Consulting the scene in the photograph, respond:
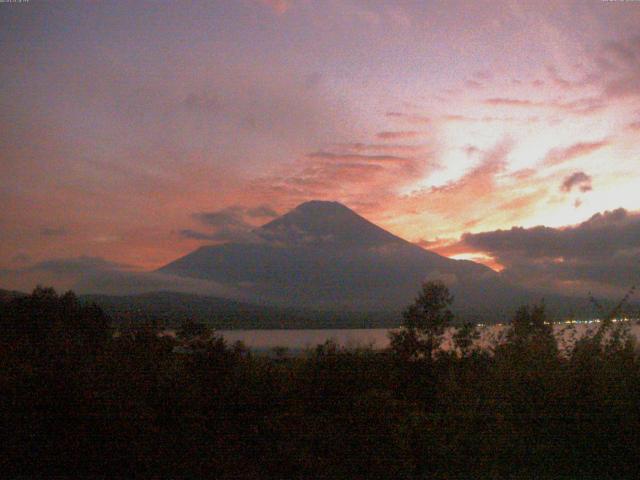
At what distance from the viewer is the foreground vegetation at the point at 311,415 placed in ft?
18.7

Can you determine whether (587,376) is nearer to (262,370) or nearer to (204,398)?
(262,370)

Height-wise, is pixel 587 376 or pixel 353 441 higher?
pixel 587 376

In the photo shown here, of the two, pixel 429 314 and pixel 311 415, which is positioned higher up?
pixel 429 314

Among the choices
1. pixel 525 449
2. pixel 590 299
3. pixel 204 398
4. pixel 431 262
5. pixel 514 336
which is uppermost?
pixel 431 262

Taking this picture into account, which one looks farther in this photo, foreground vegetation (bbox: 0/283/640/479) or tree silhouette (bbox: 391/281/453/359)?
tree silhouette (bbox: 391/281/453/359)

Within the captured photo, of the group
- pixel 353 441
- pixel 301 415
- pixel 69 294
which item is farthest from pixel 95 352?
pixel 69 294

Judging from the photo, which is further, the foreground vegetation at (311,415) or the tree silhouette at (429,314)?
the tree silhouette at (429,314)

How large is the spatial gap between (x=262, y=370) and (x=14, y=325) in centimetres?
786

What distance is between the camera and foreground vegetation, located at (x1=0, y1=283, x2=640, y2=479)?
18.7 ft

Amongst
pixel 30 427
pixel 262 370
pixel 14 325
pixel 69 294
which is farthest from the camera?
pixel 69 294

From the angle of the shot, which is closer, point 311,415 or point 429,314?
point 311,415

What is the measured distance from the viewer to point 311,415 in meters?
6.31

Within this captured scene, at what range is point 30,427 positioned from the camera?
5.88 metres

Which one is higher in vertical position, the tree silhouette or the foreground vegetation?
the tree silhouette
